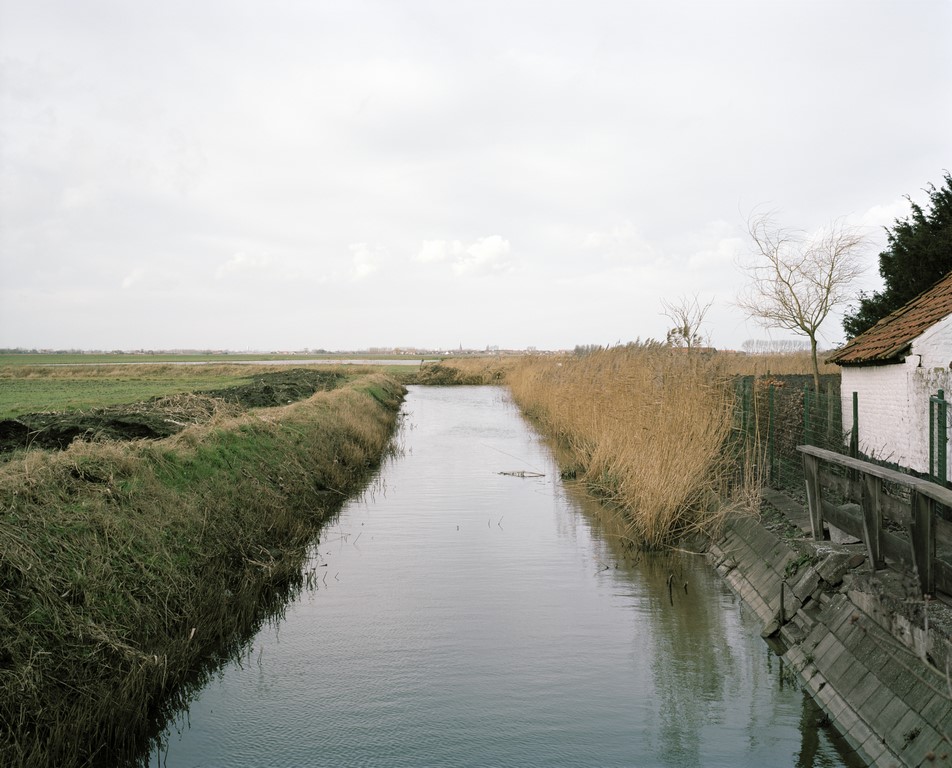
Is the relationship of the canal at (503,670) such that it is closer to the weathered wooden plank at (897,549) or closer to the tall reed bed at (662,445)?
the tall reed bed at (662,445)

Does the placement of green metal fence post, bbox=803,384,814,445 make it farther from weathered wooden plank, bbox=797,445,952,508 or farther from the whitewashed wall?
weathered wooden plank, bbox=797,445,952,508

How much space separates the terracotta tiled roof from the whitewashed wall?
0.17m

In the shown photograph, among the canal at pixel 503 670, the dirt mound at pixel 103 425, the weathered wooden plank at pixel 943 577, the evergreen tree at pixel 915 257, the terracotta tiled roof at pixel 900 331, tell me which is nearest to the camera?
the weathered wooden plank at pixel 943 577

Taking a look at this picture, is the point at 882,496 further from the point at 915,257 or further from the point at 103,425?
the point at 915,257

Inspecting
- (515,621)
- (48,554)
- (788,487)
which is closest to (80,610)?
(48,554)

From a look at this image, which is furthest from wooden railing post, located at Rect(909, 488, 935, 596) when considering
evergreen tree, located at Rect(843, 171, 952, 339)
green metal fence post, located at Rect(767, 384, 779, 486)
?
evergreen tree, located at Rect(843, 171, 952, 339)

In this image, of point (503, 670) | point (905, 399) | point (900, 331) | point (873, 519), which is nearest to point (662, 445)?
point (905, 399)

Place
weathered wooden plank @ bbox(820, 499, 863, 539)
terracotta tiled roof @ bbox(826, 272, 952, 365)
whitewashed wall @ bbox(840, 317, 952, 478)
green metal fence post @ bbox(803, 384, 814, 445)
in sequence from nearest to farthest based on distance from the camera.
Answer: weathered wooden plank @ bbox(820, 499, 863, 539)
whitewashed wall @ bbox(840, 317, 952, 478)
terracotta tiled roof @ bbox(826, 272, 952, 365)
green metal fence post @ bbox(803, 384, 814, 445)

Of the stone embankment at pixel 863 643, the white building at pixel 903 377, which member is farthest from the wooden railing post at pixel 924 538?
the white building at pixel 903 377

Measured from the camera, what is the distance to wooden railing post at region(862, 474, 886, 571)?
6.12 meters

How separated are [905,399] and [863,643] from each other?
593cm

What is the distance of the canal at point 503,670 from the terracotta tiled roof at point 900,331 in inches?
151

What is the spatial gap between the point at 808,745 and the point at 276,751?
12.1 feet

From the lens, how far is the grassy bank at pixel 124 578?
5.01 m
